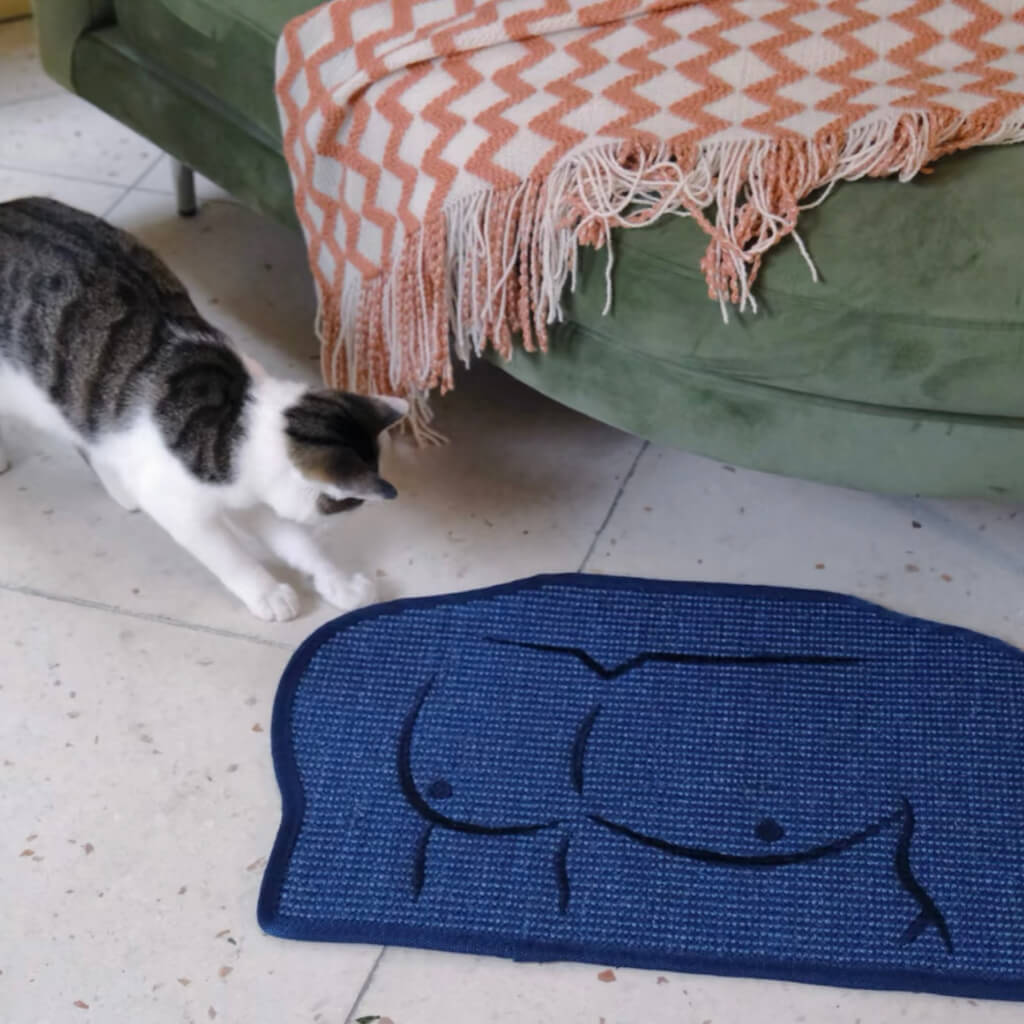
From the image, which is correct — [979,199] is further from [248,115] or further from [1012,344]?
[248,115]

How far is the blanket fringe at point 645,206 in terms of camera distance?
1.07 m

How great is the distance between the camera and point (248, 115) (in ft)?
4.66

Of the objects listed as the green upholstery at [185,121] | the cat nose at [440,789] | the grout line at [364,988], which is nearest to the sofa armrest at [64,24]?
the green upholstery at [185,121]

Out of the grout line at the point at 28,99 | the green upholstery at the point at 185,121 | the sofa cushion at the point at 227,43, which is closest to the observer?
the sofa cushion at the point at 227,43

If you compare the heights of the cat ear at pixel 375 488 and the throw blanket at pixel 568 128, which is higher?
the throw blanket at pixel 568 128

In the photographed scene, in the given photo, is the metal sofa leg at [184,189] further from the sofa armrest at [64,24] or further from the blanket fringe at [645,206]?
the blanket fringe at [645,206]

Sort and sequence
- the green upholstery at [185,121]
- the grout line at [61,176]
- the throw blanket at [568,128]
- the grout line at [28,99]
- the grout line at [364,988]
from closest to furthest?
the grout line at [364,988] < the throw blanket at [568,128] < the green upholstery at [185,121] < the grout line at [61,176] < the grout line at [28,99]

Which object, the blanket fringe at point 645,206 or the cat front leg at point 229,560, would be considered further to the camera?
the cat front leg at point 229,560

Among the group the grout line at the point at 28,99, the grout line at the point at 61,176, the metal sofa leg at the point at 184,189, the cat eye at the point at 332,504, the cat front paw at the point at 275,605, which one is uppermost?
the cat eye at the point at 332,504

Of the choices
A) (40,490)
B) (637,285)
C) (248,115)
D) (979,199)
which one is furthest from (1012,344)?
(40,490)

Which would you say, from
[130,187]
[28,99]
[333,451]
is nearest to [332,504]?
[333,451]

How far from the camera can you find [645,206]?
111cm

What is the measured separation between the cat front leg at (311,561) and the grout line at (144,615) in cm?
8

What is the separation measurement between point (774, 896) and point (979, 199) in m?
0.65
